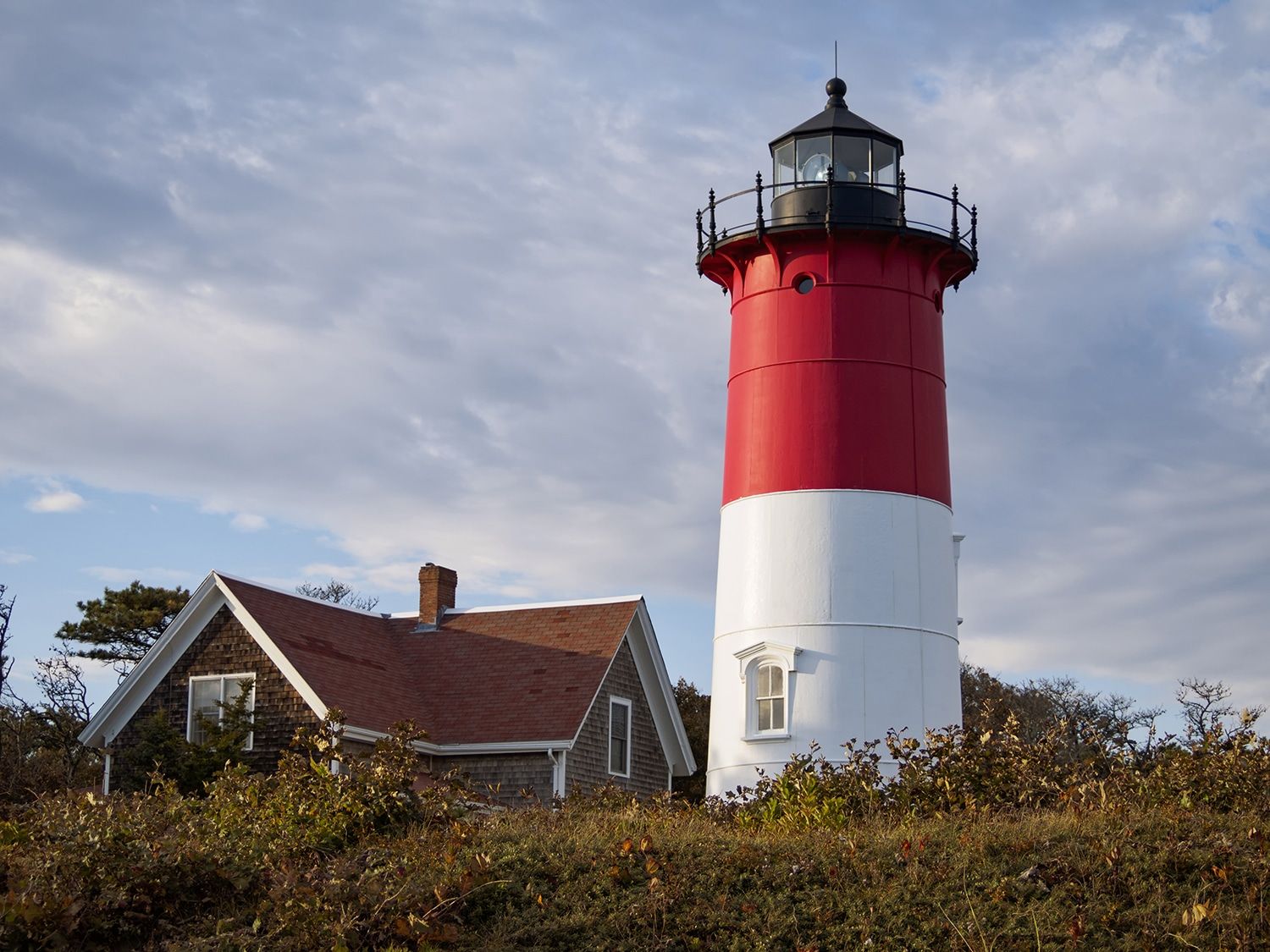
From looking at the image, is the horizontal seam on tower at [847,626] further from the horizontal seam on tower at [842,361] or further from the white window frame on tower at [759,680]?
the horizontal seam on tower at [842,361]

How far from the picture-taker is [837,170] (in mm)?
23609

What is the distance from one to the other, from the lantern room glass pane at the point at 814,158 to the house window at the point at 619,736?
9036 millimetres

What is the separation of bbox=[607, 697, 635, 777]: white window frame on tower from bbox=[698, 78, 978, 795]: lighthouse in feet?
13.1

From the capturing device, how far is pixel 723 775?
21984 mm

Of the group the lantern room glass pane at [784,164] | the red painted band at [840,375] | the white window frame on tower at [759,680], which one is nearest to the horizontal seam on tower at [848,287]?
the red painted band at [840,375]

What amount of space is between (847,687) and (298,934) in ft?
36.3

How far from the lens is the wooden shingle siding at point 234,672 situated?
23.7 metres

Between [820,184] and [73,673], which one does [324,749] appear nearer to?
[820,184]

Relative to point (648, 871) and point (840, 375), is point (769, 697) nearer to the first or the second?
point (840, 375)

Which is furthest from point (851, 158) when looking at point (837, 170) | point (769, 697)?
point (769, 697)

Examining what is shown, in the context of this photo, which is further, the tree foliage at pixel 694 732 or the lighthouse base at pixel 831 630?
the tree foliage at pixel 694 732

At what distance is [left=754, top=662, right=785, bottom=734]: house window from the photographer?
21.6 meters

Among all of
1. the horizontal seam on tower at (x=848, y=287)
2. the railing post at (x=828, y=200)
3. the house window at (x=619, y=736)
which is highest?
the railing post at (x=828, y=200)

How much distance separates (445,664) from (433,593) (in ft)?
6.60
